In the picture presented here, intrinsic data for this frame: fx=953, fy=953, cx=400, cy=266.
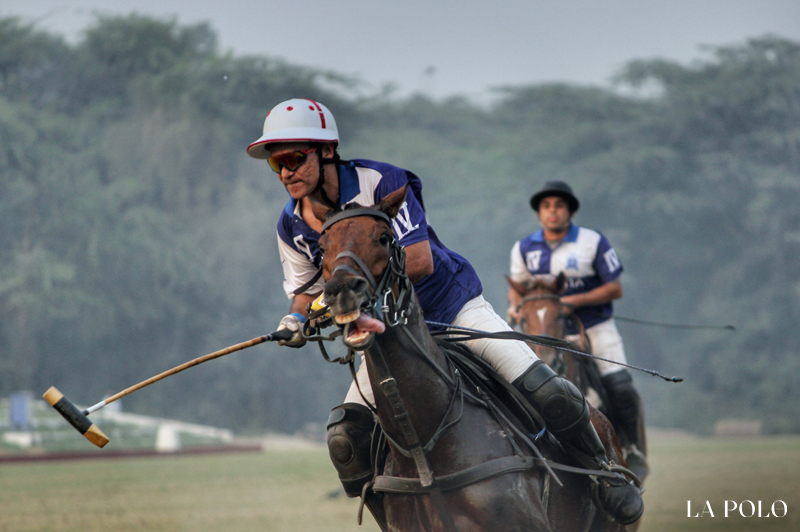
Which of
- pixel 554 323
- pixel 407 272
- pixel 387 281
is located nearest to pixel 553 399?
pixel 407 272

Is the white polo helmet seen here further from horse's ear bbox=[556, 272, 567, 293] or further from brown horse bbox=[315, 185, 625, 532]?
horse's ear bbox=[556, 272, 567, 293]

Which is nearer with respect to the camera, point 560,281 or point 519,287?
point 560,281

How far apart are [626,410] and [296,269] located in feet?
11.8

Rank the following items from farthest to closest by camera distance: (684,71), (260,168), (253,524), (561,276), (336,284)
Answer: (684,71)
(260,168)
(253,524)
(561,276)
(336,284)

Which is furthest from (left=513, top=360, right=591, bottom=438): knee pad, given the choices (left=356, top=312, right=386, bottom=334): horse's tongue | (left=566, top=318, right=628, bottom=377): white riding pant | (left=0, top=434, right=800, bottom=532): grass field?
(left=0, top=434, right=800, bottom=532): grass field

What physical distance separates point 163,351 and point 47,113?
30.3ft

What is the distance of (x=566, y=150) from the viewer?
155 ft

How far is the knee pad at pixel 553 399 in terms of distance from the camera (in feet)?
14.8

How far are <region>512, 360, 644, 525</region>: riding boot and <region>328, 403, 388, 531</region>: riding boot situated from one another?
29.9 inches

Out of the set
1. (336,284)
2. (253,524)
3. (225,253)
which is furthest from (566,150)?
(336,284)

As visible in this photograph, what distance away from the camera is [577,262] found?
25.4 ft

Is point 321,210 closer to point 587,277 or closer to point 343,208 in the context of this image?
point 343,208

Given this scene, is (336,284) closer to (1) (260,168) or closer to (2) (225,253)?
(2) (225,253)

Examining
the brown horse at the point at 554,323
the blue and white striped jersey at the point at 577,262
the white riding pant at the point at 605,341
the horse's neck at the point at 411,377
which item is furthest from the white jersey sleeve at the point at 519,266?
the horse's neck at the point at 411,377
